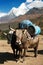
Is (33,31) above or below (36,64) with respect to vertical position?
above

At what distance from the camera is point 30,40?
14766 millimetres

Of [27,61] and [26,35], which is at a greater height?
[26,35]

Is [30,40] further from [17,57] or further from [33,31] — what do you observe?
[17,57]

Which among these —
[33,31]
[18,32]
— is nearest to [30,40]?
[33,31]

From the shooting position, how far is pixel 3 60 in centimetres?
1505

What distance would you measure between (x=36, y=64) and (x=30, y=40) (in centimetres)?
155

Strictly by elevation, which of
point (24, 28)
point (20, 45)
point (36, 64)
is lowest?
point (36, 64)

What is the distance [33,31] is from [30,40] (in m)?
0.56

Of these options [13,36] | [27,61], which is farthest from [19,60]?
[13,36]

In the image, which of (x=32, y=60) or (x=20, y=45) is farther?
(x=32, y=60)

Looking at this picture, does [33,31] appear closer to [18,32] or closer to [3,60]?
[18,32]

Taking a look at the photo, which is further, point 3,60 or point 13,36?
point 3,60

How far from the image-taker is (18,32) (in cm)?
1357

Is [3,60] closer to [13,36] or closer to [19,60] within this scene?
[19,60]
